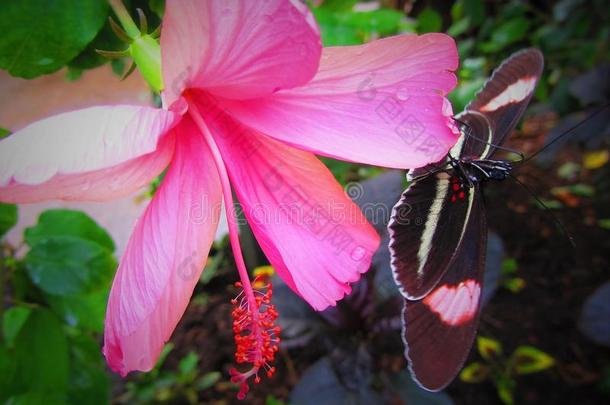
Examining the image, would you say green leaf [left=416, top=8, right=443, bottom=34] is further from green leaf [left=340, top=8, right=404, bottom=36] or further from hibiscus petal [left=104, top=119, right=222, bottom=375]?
hibiscus petal [left=104, top=119, right=222, bottom=375]

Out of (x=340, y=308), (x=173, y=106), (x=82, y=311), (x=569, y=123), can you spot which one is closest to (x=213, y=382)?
(x=340, y=308)

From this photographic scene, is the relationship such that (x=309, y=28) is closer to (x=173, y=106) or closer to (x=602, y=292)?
(x=173, y=106)

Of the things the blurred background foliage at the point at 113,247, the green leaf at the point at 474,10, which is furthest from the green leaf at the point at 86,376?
the green leaf at the point at 474,10

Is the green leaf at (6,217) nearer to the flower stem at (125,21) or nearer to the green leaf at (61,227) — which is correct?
the green leaf at (61,227)

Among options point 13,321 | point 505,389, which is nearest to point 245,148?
point 13,321

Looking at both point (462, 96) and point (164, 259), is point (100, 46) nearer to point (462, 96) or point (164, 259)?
point (164, 259)

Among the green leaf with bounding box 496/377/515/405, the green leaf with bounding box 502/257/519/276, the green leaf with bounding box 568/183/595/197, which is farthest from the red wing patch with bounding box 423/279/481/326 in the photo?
the green leaf with bounding box 568/183/595/197

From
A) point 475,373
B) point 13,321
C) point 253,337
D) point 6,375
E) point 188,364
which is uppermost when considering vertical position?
point 253,337
